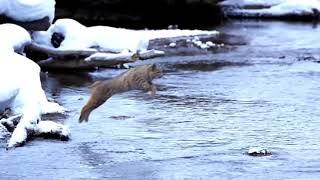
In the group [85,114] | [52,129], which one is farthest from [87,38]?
[52,129]

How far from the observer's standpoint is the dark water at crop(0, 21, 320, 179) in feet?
23.0

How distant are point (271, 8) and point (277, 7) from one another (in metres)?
0.29

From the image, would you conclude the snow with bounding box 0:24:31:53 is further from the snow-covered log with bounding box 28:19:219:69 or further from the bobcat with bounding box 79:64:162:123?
the bobcat with bounding box 79:64:162:123

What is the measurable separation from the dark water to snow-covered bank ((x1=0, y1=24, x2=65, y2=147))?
0.23 m

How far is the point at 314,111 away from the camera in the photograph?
10156 millimetres

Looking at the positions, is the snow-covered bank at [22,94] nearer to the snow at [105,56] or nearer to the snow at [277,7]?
the snow at [105,56]

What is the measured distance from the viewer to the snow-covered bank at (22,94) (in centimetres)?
838

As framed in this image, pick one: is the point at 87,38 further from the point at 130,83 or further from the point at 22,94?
the point at 130,83

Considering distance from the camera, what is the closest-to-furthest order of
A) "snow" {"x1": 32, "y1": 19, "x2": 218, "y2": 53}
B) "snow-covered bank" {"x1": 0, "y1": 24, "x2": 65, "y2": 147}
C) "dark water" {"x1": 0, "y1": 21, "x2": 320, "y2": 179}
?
"dark water" {"x1": 0, "y1": 21, "x2": 320, "y2": 179}
"snow-covered bank" {"x1": 0, "y1": 24, "x2": 65, "y2": 147}
"snow" {"x1": 32, "y1": 19, "x2": 218, "y2": 53}

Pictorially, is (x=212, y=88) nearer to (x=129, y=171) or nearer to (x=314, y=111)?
(x=314, y=111)

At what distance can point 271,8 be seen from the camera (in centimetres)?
3188

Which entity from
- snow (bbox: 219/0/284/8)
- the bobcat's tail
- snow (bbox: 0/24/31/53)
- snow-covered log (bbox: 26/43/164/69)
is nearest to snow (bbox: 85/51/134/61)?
snow-covered log (bbox: 26/43/164/69)

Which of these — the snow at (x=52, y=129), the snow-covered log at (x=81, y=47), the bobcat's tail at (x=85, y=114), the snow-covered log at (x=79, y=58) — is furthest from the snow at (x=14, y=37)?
the snow at (x=52, y=129)

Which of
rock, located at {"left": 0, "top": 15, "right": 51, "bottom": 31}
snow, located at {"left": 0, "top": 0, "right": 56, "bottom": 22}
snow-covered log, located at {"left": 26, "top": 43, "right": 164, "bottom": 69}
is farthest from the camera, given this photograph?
snow-covered log, located at {"left": 26, "top": 43, "right": 164, "bottom": 69}
